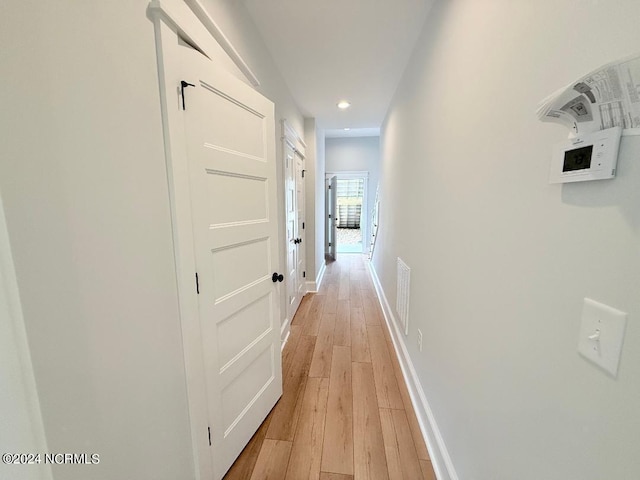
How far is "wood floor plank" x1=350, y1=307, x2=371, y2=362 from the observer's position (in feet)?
7.86

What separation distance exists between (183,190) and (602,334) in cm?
129

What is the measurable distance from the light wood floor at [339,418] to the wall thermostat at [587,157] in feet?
5.22

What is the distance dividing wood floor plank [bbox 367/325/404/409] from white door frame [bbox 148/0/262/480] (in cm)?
122

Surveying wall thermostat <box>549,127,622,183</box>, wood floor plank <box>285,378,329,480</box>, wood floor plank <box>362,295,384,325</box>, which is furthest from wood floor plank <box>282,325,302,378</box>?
wall thermostat <box>549,127,622,183</box>

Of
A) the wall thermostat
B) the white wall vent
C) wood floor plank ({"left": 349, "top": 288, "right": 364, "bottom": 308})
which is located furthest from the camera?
wood floor plank ({"left": 349, "top": 288, "right": 364, "bottom": 308})

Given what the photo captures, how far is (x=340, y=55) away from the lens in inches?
84.7

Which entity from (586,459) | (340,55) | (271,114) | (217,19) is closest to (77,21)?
(217,19)

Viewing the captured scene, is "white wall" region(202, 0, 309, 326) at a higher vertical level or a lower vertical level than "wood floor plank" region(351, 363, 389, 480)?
higher

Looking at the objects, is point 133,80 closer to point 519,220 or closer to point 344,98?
point 519,220

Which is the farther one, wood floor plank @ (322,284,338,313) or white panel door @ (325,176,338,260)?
white panel door @ (325,176,338,260)

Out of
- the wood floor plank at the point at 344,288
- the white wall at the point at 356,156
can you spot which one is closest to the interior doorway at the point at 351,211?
the white wall at the point at 356,156

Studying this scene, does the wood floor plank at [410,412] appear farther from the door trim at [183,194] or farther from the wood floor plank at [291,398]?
the door trim at [183,194]

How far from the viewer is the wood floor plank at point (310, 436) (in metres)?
1.36

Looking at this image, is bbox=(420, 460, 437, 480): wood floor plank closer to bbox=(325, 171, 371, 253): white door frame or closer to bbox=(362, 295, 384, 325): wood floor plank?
bbox=(362, 295, 384, 325): wood floor plank
